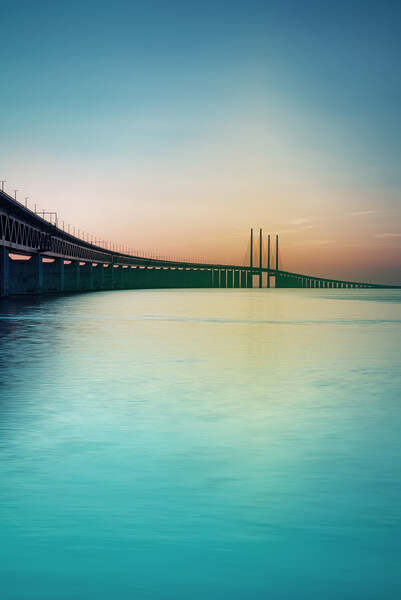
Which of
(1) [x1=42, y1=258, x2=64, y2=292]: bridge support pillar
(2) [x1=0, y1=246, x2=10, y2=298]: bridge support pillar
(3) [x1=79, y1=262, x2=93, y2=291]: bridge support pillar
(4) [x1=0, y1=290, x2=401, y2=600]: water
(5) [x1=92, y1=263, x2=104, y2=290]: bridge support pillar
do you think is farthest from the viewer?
(5) [x1=92, y1=263, x2=104, y2=290]: bridge support pillar

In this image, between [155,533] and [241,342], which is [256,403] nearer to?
[155,533]

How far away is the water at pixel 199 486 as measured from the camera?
19.5 ft

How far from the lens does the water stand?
19.5ft

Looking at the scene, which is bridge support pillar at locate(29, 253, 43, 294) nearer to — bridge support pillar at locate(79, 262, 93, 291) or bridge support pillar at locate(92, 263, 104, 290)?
bridge support pillar at locate(79, 262, 93, 291)

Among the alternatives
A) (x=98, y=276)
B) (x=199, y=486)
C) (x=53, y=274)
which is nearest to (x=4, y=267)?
(x=53, y=274)

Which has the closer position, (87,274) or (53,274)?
(53,274)

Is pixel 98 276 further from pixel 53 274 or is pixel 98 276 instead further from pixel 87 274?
pixel 53 274

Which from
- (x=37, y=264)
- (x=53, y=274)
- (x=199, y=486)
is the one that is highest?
(x=37, y=264)

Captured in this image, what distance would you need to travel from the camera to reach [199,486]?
342 inches

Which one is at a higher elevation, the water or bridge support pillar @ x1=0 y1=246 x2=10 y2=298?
bridge support pillar @ x1=0 y1=246 x2=10 y2=298

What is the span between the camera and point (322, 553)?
6457 millimetres

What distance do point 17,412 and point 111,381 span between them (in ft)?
16.7

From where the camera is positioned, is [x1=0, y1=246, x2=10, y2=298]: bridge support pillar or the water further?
[x1=0, y1=246, x2=10, y2=298]: bridge support pillar

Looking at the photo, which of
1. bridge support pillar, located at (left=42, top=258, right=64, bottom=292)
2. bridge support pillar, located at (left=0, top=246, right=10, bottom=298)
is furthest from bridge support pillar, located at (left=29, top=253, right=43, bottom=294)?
bridge support pillar, located at (left=0, top=246, right=10, bottom=298)
